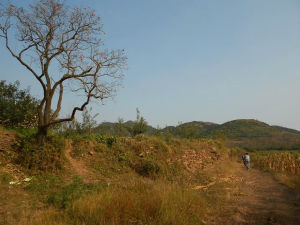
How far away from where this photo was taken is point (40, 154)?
873 centimetres

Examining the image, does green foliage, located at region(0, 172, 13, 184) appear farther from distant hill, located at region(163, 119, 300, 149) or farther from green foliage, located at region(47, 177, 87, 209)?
distant hill, located at region(163, 119, 300, 149)

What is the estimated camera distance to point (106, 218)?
4.42 meters

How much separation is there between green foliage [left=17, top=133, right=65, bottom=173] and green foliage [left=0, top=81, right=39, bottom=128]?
188 inches

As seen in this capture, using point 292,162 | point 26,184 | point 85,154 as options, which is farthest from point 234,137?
point 26,184

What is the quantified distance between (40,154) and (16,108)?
6.57m

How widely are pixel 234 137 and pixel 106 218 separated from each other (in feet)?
192

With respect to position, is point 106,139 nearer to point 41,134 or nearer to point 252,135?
point 41,134

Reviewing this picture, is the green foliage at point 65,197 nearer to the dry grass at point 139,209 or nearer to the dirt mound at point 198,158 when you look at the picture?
the dry grass at point 139,209

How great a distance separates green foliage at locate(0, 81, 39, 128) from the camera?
1314 cm

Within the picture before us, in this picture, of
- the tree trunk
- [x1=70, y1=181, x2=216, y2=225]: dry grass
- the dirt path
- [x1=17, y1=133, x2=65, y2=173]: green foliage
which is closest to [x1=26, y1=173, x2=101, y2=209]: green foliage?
[x1=17, y1=133, x2=65, y2=173]: green foliage

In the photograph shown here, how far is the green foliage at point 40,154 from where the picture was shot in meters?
8.49

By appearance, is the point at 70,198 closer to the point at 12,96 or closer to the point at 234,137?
the point at 12,96

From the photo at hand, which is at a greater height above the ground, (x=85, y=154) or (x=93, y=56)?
(x=93, y=56)

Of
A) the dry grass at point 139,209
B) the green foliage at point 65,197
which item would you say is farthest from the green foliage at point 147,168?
the dry grass at point 139,209
